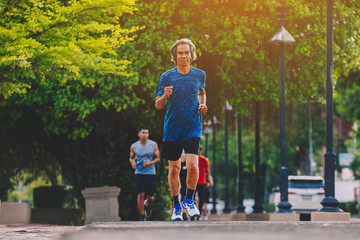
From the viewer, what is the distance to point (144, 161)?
52.0 ft

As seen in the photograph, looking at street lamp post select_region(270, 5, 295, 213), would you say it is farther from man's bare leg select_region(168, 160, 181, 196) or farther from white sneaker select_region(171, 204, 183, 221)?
white sneaker select_region(171, 204, 183, 221)

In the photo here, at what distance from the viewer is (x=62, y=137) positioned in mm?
25094

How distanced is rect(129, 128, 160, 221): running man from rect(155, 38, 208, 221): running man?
5.98 m

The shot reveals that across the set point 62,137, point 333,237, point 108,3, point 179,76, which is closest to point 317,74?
point 62,137

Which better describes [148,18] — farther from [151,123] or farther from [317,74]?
[317,74]

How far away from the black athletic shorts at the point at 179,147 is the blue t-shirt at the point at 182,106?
0.05m

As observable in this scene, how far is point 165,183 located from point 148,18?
22.4ft

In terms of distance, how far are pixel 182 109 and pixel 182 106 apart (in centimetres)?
4

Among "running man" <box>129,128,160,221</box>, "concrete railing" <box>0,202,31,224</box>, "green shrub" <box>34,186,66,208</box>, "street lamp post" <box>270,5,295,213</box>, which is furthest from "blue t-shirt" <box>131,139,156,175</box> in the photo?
"green shrub" <box>34,186,66,208</box>

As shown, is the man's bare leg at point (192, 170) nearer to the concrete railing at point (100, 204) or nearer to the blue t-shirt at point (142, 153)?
the blue t-shirt at point (142, 153)

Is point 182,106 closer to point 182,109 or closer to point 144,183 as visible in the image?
point 182,109

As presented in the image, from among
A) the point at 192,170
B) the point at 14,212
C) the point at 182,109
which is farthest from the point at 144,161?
the point at 14,212

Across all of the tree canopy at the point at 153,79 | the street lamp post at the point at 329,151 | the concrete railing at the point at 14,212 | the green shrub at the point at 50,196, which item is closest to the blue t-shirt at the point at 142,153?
the tree canopy at the point at 153,79

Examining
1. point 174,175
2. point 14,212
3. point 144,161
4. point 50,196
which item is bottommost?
point 14,212
